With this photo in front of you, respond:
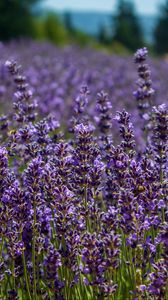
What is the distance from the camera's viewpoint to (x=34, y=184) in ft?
9.67

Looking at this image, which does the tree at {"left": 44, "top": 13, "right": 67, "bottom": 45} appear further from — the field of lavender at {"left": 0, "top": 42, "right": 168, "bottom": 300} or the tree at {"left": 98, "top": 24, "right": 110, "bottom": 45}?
the field of lavender at {"left": 0, "top": 42, "right": 168, "bottom": 300}

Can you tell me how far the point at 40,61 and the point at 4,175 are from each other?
36.8ft

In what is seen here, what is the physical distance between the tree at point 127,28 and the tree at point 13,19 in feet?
62.8

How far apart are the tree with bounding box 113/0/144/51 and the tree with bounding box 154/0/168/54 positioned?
52.8 inches

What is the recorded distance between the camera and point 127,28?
49.1 m

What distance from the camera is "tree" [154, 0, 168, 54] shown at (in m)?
50.4

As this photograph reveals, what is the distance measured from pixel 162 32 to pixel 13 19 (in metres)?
24.3

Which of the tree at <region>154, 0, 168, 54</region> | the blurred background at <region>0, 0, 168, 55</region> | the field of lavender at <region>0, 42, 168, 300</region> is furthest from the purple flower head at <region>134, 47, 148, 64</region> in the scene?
the tree at <region>154, 0, 168, 54</region>

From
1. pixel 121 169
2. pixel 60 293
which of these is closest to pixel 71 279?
pixel 60 293

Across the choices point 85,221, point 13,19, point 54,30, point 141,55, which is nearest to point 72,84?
point 141,55

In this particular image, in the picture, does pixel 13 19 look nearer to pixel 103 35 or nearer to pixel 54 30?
pixel 54 30

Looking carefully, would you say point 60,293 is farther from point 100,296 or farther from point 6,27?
point 6,27

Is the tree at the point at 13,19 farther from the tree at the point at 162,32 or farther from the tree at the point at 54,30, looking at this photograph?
the tree at the point at 162,32

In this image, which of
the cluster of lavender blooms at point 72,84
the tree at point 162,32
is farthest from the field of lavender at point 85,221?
the tree at point 162,32
